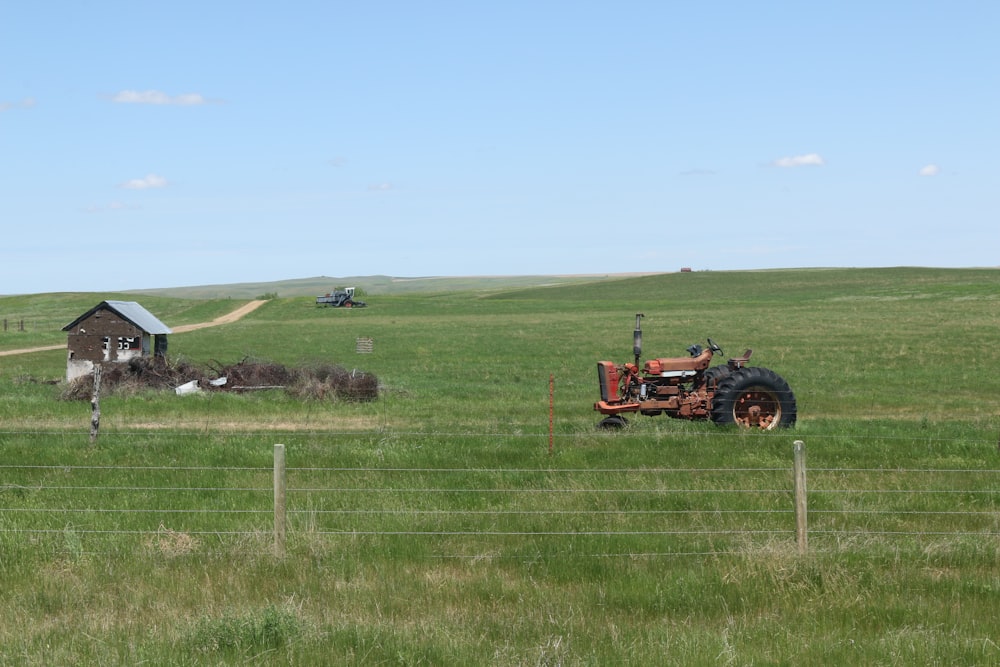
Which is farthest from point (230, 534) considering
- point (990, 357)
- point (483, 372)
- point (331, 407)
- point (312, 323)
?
point (312, 323)

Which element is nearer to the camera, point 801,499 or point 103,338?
point 801,499

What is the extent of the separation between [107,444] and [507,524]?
804 centimetres

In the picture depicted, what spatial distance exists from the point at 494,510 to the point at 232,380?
15214 mm

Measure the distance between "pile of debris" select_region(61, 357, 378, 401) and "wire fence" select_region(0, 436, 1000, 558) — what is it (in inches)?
385

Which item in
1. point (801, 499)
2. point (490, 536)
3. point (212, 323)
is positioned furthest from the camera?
point (212, 323)

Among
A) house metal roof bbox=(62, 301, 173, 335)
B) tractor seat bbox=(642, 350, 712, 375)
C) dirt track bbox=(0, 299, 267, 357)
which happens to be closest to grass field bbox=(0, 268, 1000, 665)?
tractor seat bbox=(642, 350, 712, 375)

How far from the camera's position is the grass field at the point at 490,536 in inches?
267

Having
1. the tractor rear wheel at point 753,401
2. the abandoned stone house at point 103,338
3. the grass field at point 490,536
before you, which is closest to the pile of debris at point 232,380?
the grass field at point 490,536

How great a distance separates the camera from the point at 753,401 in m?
17.1

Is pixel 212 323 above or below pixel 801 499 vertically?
below

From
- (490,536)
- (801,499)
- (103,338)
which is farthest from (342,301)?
(801,499)

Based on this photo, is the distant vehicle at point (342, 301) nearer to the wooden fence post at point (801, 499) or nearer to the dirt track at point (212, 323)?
the dirt track at point (212, 323)

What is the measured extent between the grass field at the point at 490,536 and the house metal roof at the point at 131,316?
12.7 ft

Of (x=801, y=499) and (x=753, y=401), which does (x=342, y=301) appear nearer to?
(x=753, y=401)
